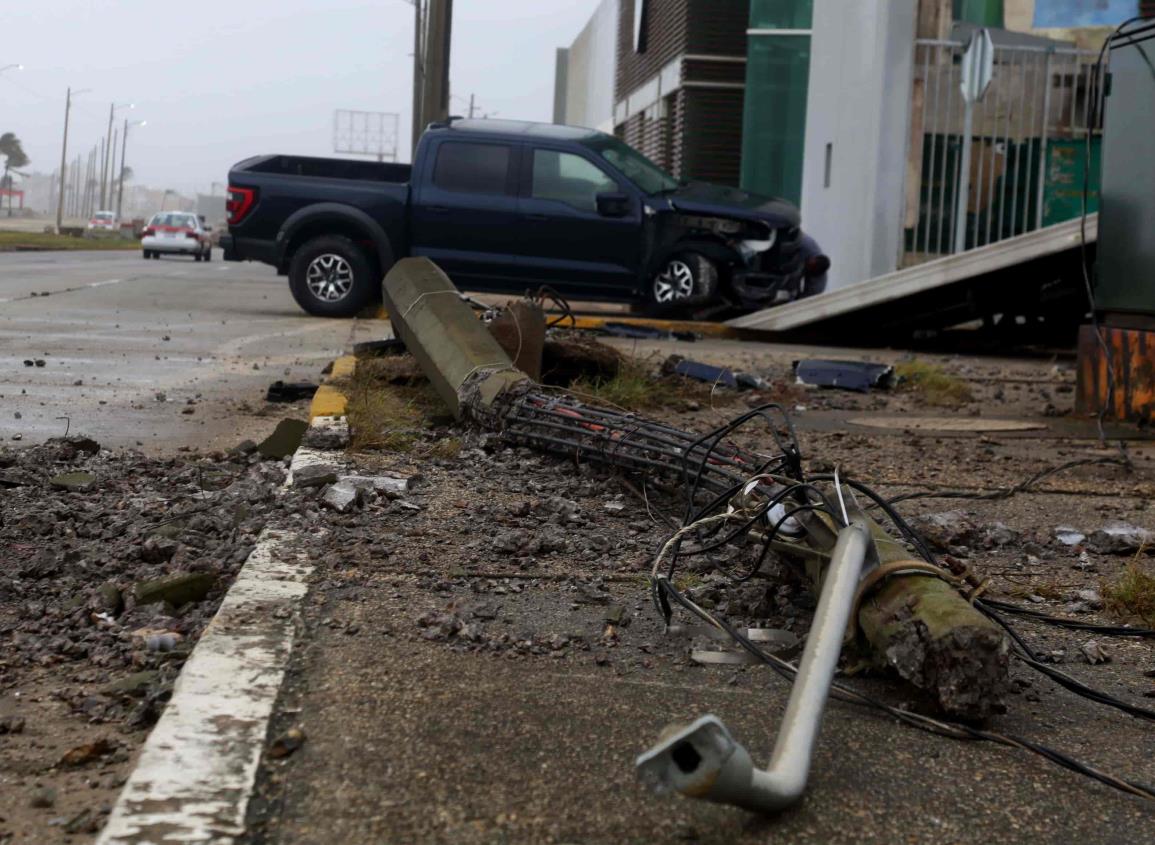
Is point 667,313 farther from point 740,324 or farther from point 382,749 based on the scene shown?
point 382,749

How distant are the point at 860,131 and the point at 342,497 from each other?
496 inches

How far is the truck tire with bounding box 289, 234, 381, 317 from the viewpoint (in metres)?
14.5

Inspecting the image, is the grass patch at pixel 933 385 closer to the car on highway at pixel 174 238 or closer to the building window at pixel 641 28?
the building window at pixel 641 28

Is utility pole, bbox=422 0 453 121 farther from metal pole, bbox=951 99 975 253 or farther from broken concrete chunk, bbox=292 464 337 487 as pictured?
broken concrete chunk, bbox=292 464 337 487

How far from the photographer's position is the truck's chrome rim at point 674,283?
15.0 metres

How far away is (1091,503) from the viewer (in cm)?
551

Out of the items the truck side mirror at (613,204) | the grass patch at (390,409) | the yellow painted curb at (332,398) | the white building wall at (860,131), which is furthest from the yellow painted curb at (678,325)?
the grass patch at (390,409)

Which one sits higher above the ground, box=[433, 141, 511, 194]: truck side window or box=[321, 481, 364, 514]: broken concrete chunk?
box=[433, 141, 511, 194]: truck side window

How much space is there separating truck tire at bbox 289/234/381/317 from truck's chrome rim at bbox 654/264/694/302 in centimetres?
291

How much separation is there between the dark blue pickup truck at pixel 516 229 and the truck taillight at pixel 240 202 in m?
0.01

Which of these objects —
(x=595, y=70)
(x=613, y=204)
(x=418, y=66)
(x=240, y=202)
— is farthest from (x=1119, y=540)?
(x=595, y=70)

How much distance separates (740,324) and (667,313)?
104cm

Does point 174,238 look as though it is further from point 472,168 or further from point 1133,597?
point 1133,597

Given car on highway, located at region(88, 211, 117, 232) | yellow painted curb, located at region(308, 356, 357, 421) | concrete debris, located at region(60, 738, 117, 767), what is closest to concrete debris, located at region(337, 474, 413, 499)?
yellow painted curb, located at region(308, 356, 357, 421)
